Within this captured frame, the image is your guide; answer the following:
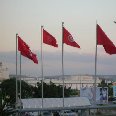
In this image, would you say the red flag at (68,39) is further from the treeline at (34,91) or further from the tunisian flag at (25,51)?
the treeline at (34,91)

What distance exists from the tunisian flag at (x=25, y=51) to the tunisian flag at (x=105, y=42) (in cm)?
517

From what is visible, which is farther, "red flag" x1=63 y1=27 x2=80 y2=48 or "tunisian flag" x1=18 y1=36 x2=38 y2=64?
"tunisian flag" x1=18 y1=36 x2=38 y2=64

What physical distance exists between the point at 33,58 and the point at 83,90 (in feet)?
125

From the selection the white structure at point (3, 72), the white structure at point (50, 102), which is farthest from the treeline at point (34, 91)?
the white structure at point (3, 72)

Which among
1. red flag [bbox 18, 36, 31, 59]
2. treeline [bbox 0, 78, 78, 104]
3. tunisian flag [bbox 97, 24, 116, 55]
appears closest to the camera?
tunisian flag [bbox 97, 24, 116, 55]

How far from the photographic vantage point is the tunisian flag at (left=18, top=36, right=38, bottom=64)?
26.2 m

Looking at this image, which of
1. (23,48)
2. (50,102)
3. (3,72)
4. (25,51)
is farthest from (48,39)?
(3,72)

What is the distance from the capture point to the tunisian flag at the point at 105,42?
21594 mm

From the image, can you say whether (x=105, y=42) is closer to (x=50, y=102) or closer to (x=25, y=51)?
(x=25, y=51)

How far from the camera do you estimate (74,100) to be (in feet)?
152

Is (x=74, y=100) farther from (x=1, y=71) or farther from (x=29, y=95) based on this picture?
(x=1, y=71)

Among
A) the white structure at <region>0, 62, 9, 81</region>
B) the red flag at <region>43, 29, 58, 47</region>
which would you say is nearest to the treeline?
the red flag at <region>43, 29, 58, 47</region>

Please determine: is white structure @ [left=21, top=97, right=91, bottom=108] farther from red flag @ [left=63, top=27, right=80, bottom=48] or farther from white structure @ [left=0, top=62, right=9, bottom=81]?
white structure @ [left=0, top=62, right=9, bottom=81]

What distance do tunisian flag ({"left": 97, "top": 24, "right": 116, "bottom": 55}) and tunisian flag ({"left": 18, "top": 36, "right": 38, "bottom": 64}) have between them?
5.17 metres
